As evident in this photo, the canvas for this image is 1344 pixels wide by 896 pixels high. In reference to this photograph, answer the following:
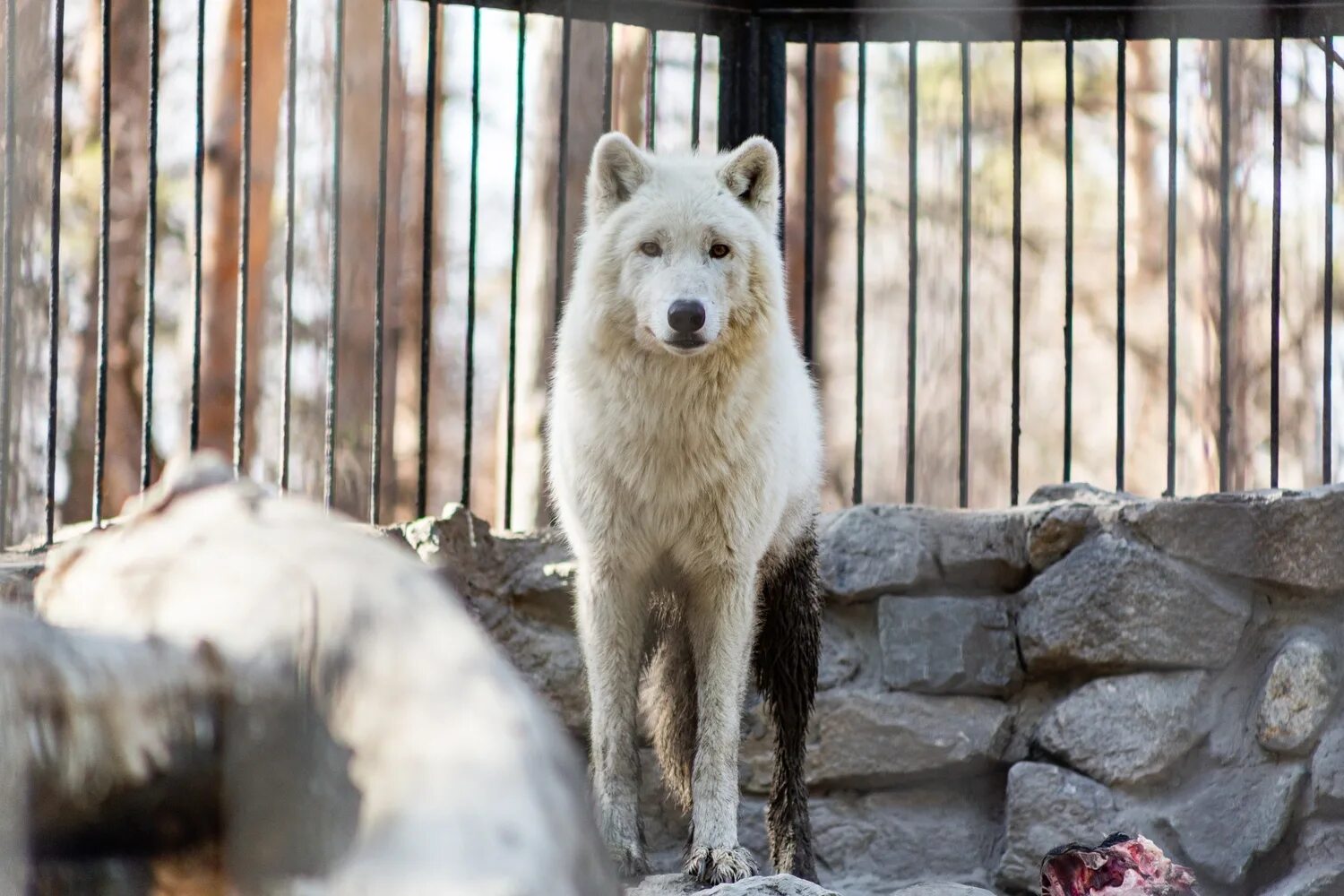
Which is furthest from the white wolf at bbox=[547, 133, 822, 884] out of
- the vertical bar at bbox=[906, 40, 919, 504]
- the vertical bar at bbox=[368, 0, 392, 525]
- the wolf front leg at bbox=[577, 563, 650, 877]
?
the vertical bar at bbox=[906, 40, 919, 504]

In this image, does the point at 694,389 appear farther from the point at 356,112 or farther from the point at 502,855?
the point at 356,112

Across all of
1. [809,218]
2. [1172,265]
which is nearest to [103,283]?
[809,218]

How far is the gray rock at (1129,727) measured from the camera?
15.9ft

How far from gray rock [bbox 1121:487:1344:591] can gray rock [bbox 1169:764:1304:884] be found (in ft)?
2.26

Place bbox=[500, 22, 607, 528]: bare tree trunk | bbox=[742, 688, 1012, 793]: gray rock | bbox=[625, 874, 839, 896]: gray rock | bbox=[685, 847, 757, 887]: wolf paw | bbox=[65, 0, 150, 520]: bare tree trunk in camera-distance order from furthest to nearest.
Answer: bbox=[65, 0, 150, 520]: bare tree trunk
bbox=[500, 22, 607, 528]: bare tree trunk
bbox=[742, 688, 1012, 793]: gray rock
bbox=[685, 847, 757, 887]: wolf paw
bbox=[625, 874, 839, 896]: gray rock

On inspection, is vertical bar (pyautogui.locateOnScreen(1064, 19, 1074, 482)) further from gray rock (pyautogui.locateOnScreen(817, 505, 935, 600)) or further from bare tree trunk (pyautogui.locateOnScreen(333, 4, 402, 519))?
bare tree trunk (pyautogui.locateOnScreen(333, 4, 402, 519))

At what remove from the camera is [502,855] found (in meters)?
1.73

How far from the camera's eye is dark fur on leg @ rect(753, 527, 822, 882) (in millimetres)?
4688

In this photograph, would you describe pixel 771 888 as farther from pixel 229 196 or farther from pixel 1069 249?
pixel 229 196

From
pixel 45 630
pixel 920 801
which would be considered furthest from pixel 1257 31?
pixel 45 630

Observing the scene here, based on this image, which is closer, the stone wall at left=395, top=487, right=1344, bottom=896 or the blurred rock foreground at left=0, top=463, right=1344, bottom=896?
the blurred rock foreground at left=0, top=463, right=1344, bottom=896

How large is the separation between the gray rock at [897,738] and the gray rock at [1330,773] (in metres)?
1.06

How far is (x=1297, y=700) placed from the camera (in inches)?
185

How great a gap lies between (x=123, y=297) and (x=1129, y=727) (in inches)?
378
